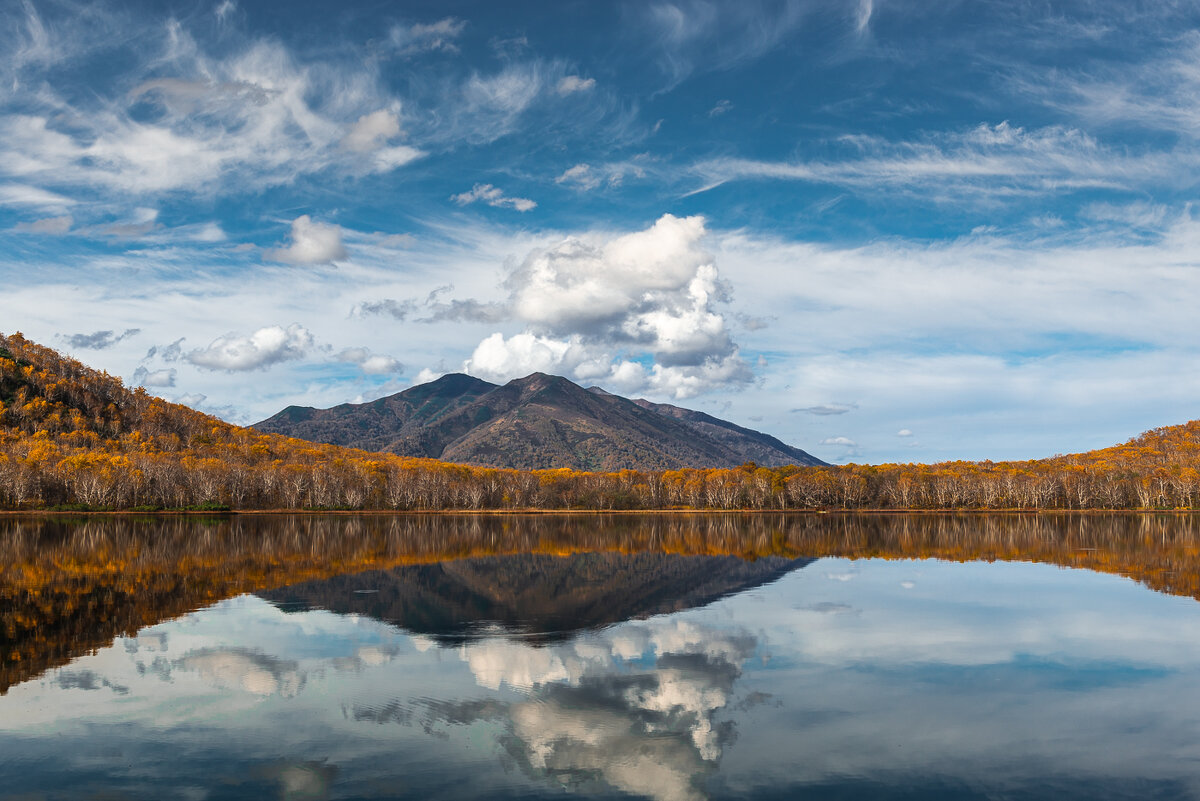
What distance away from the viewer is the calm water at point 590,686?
14.5m

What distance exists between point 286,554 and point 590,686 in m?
47.3

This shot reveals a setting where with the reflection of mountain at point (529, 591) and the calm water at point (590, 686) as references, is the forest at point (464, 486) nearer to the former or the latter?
the reflection of mountain at point (529, 591)

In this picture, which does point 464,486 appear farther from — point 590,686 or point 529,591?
point 590,686

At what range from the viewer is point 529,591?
40.0 metres

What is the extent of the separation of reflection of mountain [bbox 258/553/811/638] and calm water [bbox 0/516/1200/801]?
326 millimetres

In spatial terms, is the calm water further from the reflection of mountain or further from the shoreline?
the shoreline

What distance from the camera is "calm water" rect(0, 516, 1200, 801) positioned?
1449 centimetres

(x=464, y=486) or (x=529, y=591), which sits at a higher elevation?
(x=464, y=486)

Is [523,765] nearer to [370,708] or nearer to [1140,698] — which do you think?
[370,708]

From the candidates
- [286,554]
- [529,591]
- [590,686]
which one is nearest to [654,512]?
[286,554]

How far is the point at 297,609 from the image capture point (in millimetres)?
33656

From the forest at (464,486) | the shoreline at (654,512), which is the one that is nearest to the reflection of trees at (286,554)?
the shoreline at (654,512)

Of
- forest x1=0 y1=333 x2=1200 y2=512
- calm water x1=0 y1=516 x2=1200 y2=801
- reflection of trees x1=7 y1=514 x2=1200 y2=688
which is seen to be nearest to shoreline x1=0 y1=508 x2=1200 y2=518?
forest x1=0 y1=333 x2=1200 y2=512

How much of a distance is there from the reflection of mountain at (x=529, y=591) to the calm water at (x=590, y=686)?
33cm
